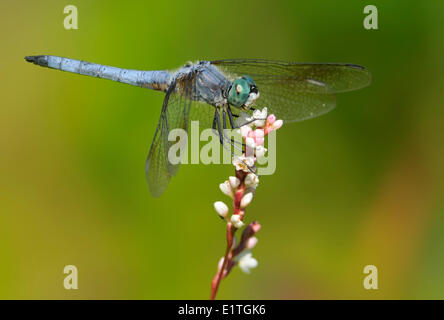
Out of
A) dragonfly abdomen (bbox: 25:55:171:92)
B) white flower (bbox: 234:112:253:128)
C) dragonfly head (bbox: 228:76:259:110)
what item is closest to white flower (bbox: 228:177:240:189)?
white flower (bbox: 234:112:253:128)

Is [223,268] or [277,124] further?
[277,124]

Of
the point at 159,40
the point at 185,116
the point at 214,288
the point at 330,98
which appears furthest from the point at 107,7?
the point at 214,288

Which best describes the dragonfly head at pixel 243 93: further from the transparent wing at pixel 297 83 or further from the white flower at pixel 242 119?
the transparent wing at pixel 297 83

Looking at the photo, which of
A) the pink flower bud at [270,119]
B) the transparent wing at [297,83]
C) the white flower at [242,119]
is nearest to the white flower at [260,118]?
the pink flower bud at [270,119]

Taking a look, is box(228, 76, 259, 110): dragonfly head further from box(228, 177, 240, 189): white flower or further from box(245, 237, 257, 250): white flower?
box(245, 237, 257, 250): white flower

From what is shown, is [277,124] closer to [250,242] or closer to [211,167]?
[250,242]

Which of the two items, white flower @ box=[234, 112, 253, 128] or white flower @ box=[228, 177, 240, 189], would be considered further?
white flower @ box=[234, 112, 253, 128]

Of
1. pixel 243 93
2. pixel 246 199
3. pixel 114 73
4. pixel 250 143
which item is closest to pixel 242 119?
pixel 243 93
